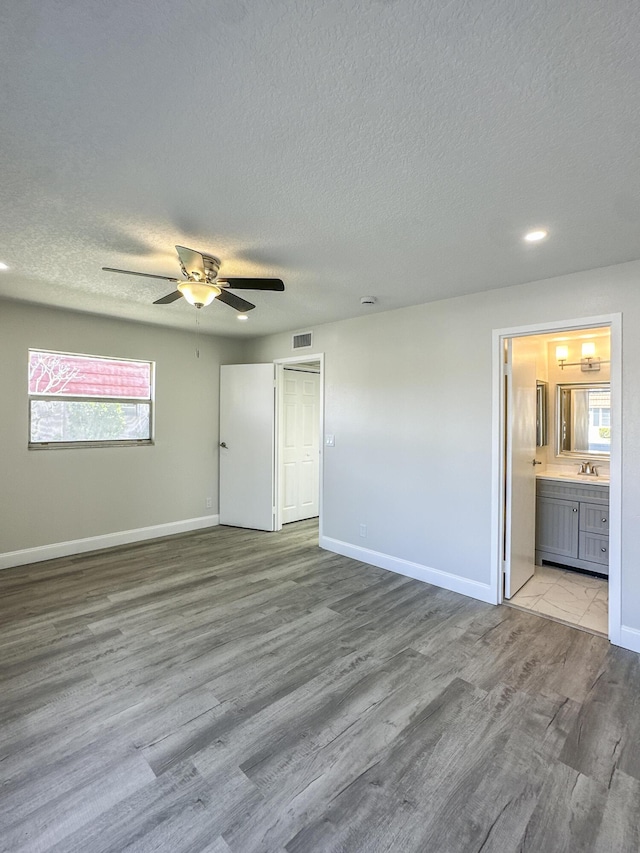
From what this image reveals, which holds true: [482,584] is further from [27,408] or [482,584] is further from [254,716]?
[27,408]

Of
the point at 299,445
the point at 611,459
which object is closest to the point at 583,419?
the point at 611,459

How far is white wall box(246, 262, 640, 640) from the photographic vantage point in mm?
2680

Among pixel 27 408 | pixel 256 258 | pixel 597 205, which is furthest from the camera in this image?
pixel 27 408

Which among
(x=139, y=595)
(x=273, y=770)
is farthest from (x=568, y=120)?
(x=139, y=595)

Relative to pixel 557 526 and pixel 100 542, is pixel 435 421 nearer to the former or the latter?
pixel 557 526

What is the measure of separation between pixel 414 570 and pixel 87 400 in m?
3.91

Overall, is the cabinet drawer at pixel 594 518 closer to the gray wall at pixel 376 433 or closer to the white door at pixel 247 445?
the gray wall at pixel 376 433

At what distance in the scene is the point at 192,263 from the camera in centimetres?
238

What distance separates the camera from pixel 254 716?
2.00 meters

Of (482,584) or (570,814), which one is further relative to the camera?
(482,584)

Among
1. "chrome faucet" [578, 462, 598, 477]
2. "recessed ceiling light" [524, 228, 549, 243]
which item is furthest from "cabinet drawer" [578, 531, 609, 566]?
"recessed ceiling light" [524, 228, 549, 243]

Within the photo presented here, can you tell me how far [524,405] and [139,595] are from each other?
145 inches

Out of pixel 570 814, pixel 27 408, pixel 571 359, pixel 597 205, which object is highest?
pixel 597 205

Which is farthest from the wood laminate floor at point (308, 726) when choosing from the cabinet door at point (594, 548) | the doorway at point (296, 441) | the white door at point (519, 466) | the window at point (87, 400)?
the doorway at point (296, 441)
